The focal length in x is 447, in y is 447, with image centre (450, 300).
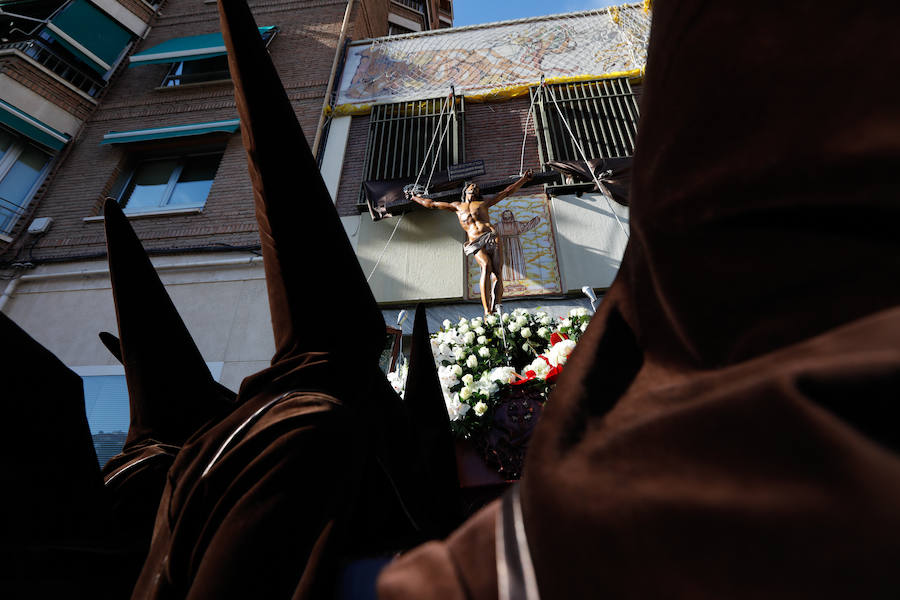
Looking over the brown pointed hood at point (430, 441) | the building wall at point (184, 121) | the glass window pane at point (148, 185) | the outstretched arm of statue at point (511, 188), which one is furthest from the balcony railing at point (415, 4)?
the brown pointed hood at point (430, 441)

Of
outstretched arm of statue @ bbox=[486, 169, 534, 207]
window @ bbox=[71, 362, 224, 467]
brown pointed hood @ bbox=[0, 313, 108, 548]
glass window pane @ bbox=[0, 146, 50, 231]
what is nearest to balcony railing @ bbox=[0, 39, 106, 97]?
glass window pane @ bbox=[0, 146, 50, 231]

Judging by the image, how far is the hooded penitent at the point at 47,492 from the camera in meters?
1.10

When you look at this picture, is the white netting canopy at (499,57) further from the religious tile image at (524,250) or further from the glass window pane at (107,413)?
the glass window pane at (107,413)

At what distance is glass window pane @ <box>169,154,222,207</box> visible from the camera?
26.1 ft

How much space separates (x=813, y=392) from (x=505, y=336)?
2874 millimetres

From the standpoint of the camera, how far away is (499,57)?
28.7ft

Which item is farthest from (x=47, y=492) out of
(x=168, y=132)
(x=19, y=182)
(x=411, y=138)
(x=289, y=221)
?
(x=19, y=182)

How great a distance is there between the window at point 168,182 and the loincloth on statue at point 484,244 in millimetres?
5119

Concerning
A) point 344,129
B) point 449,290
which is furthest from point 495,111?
point 449,290

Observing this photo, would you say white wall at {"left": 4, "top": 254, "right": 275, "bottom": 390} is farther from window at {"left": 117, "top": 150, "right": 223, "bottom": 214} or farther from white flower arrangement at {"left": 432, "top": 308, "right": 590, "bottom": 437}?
white flower arrangement at {"left": 432, "top": 308, "right": 590, "bottom": 437}

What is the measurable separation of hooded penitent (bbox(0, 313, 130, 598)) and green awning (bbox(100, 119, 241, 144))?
7.80m

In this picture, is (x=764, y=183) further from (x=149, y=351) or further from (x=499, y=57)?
(x=499, y=57)

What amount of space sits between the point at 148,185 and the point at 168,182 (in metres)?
0.44

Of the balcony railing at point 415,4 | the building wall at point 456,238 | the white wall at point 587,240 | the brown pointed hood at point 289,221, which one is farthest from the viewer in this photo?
the balcony railing at point 415,4
